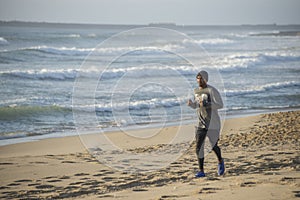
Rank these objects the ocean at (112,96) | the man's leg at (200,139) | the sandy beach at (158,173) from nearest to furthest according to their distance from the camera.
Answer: the sandy beach at (158,173)
the man's leg at (200,139)
the ocean at (112,96)

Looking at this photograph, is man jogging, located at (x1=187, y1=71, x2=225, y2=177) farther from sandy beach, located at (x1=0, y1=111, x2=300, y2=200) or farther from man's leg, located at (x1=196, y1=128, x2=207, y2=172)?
sandy beach, located at (x1=0, y1=111, x2=300, y2=200)

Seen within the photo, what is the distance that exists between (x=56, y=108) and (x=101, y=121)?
96.6 inches

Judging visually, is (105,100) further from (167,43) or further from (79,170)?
(167,43)

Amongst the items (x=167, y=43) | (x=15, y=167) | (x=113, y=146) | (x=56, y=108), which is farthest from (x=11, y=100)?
(x=167, y=43)

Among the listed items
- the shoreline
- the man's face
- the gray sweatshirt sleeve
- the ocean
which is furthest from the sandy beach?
the ocean

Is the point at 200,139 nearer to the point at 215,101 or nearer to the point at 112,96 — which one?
the point at 215,101

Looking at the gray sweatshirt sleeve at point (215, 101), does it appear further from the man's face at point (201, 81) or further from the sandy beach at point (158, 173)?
the sandy beach at point (158, 173)

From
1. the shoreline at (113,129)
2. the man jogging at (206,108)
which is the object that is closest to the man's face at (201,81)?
the man jogging at (206,108)

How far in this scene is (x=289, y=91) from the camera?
2386cm

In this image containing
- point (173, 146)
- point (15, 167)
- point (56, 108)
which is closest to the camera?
point (15, 167)

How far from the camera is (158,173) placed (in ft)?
27.5

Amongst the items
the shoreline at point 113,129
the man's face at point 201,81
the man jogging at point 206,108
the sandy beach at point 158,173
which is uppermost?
the man's face at point 201,81

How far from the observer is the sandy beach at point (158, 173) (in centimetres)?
672

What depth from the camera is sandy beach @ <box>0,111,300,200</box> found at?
22.0 feet
